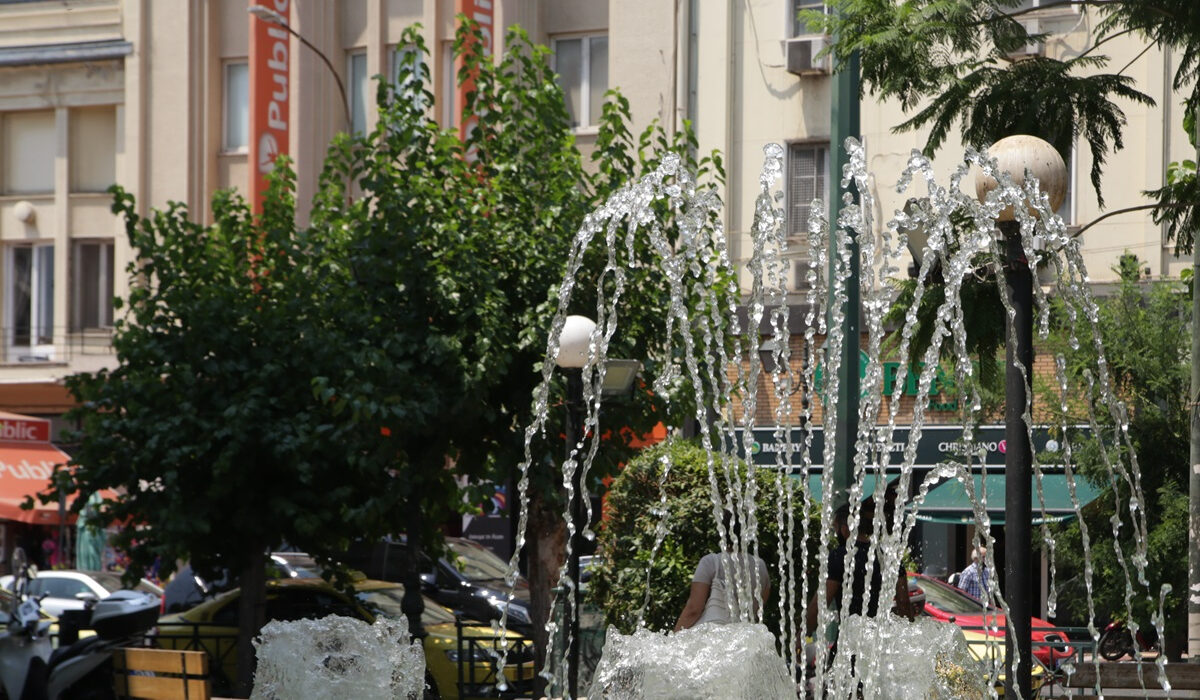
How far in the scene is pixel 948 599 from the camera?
15086mm

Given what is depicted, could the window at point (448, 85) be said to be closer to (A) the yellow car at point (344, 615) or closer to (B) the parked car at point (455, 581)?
(B) the parked car at point (455, 581)

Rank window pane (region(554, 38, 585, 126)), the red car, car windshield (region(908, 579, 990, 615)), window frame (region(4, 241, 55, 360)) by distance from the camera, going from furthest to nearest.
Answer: window frame (region(4, 241, 55, 360)) < window pane (region(554, 38, 585, 126)) < car windshield (region(908, 579, 990, 615)) < the red car

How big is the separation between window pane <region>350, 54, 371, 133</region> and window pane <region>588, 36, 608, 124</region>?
12.0 ft

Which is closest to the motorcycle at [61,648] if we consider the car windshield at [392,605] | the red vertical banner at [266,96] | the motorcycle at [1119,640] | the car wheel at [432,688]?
the car wheel at [432,688]

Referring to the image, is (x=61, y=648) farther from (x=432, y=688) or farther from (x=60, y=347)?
(x=60, y=347)

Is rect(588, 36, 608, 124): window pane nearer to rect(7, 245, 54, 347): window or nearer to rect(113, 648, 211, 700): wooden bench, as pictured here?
Answer: rect(7, 245, 54, 347): window

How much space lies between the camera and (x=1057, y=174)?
21.4ft

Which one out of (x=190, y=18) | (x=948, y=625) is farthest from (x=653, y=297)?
(x=190, y=18)

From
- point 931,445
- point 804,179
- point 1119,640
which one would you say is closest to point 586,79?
point 804,179

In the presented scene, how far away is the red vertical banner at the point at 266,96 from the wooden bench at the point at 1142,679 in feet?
60.0

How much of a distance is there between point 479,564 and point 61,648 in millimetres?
7537

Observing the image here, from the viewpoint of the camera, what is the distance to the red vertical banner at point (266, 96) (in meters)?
24.0

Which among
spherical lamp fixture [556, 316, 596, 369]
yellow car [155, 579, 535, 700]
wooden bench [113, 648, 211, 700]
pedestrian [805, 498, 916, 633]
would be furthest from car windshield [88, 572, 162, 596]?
pedestrian [805, 498, 916, 633]

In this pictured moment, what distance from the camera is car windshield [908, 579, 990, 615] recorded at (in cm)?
1480
